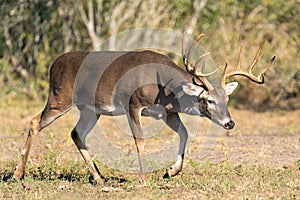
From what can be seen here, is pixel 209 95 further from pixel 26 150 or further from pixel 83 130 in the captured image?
pixel 26 150

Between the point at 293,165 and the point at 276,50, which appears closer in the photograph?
the point at 293,165

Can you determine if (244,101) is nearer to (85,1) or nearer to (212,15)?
(212,15)

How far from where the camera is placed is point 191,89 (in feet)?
28.7

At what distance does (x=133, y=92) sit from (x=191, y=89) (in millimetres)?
683

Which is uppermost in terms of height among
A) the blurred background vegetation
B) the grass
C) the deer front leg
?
the deer front leg

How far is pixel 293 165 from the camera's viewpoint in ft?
31.0

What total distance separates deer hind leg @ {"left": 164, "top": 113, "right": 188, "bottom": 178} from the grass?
90 mm

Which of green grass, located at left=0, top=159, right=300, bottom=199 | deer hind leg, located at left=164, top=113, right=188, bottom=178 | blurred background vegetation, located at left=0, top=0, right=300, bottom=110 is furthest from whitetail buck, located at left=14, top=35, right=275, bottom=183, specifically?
blurred background vegetation, located at left=0, top=0, right=300, bottom=110

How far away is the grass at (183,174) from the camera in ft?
24.9

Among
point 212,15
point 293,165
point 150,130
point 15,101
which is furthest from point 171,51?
point 293,165

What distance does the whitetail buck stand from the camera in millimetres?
8727

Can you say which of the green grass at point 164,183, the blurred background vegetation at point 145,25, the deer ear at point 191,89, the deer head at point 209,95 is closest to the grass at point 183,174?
the green grass at point 164,183

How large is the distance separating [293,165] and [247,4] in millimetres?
10555

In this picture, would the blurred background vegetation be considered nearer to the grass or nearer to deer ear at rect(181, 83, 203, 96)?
the grass
